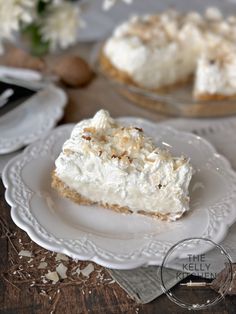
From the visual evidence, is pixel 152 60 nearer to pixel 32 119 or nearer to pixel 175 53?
pixel 175 53

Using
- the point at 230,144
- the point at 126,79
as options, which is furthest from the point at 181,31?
the point at 230,144

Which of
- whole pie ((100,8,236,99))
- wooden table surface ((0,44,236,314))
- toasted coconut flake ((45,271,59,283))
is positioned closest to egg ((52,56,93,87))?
whole pie ((100,8,236,99))

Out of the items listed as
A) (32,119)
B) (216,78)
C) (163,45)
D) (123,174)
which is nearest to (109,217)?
(123,174)

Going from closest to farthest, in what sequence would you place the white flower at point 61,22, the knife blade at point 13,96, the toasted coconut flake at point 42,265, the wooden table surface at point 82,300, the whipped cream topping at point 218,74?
the wooden table surface at point 82,300, the toasted coconut flake at point 42,265, the knife blade at point 13,96, the whipped cream topping at point 218,74, the white flower at point 61,22

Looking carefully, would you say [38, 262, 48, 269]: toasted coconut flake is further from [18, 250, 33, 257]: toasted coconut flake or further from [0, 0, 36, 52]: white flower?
[0, 0, 36, 52]: white flower

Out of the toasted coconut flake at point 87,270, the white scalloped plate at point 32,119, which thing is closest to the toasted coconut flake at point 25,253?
the toasted coconut flake at point 87,270

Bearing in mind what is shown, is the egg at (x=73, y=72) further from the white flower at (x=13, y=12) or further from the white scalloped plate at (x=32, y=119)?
the white flower at (x=13, y=12)
